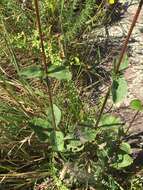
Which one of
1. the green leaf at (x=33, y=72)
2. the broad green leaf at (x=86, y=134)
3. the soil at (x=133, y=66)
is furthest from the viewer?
the soil at (x=133, y=66)

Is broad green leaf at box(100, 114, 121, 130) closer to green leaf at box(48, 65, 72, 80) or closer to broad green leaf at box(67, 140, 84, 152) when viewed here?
broad green leaf at box(67, 140, 84, 152)

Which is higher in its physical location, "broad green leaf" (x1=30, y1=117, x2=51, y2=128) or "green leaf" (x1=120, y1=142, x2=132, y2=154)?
"broad green leaf" (x1=30, y1=117, x2=51, y2=128)

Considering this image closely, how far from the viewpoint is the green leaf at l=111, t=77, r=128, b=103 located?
146 cm

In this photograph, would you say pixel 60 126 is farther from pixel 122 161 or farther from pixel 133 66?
pixel 133 66

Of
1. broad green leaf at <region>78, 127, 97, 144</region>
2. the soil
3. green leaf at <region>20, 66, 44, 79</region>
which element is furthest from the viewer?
the soil

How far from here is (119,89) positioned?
1.46 meters

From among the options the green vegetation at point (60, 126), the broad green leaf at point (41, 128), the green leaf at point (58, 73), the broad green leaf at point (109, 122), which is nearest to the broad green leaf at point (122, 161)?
the green vegetation at point (60, 126)

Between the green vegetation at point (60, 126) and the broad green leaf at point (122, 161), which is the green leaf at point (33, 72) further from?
the broad green leaf at point (122, 161)

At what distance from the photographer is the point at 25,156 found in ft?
5.90

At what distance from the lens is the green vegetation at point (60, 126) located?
64.5 inches

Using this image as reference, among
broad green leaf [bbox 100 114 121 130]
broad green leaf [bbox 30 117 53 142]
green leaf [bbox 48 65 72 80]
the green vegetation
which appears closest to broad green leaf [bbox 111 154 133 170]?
the green vegetation

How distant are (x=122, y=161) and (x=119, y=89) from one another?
37 cm

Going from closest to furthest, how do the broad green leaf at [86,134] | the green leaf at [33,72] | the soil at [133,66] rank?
the green leaf at [33,72], the broad green leaf at [86,134], the soil at [133,66]

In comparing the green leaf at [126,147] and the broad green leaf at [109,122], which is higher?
the broad green leaf at [109,122]
